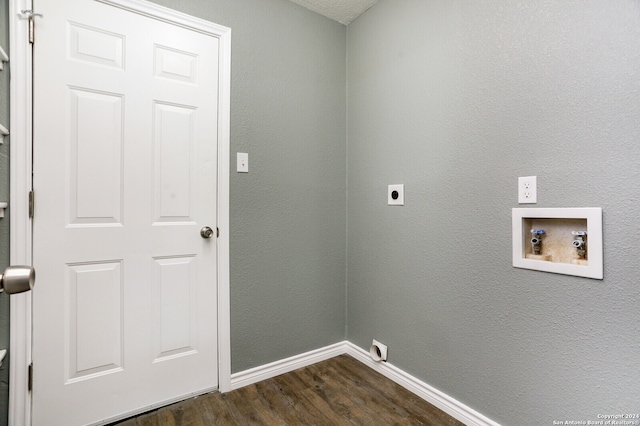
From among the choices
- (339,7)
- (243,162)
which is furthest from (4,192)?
(339,7)

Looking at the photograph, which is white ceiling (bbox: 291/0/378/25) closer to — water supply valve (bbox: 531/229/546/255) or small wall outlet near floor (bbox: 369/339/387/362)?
water supply valve (bbox: 531/229/546/255)

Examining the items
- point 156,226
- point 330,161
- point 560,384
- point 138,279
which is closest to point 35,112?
point 156,226

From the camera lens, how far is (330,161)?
219cm

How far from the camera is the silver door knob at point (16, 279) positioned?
23.0 inches

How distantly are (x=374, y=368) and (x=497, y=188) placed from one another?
4.39ft

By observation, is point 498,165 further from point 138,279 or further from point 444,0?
point 138,279

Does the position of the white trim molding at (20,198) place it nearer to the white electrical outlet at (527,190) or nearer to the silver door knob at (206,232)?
the silver door knob at (206,232)

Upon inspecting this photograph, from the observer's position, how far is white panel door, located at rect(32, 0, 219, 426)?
1.39 meters

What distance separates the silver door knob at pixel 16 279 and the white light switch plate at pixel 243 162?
126 centimetres

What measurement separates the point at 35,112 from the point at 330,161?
156 centimetres

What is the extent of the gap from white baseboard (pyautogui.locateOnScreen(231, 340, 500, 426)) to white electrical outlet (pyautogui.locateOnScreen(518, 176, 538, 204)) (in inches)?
39.5

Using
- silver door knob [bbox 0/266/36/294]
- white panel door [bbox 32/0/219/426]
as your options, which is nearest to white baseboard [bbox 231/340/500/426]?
white panel door [bbox 32/0/219/426]

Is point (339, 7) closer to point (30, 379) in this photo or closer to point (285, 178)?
point (285, 178)

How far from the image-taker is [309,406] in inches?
64.4
